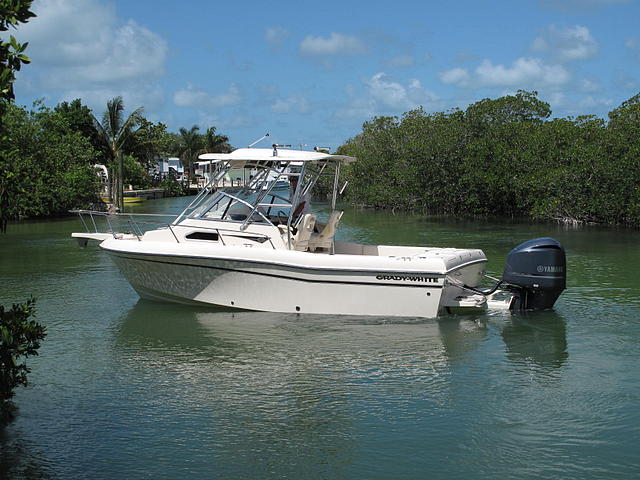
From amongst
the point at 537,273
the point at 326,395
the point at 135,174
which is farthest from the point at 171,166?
the point at 326,395

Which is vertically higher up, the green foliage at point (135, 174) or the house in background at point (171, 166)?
the house in background at point (171, 166)

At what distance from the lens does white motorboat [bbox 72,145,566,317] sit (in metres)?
11.6

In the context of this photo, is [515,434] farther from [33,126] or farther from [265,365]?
[33,126]

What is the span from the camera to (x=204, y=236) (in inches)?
500

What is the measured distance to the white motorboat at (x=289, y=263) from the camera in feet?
38.1

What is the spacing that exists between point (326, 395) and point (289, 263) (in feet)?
11.8

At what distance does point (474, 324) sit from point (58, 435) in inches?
266

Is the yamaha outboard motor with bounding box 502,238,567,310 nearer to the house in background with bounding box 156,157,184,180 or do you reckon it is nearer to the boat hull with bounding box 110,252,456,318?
the boat hull with bounding box 110,252,456,318

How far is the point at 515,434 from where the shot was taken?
23.7 feet

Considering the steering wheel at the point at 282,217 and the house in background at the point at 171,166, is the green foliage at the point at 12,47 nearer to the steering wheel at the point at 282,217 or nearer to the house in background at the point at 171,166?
the steering wheel at the point at 282,217

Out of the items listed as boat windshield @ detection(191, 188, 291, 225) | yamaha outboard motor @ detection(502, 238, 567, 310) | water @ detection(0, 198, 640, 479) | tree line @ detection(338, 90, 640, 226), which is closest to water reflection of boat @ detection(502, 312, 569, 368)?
water @ detection(0, 198, 640, 479)

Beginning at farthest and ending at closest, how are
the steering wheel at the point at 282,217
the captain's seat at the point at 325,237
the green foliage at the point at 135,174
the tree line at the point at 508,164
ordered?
the green foliage at the point at 135,174 → the tree line at the point at 508,164 → the captain's seat at the point at 325,237 → the steering wheel at the point at 282,217

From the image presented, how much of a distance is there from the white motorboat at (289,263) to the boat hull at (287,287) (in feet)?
0.05

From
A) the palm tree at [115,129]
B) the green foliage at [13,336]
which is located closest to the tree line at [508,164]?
the palm tree at [115,129]
